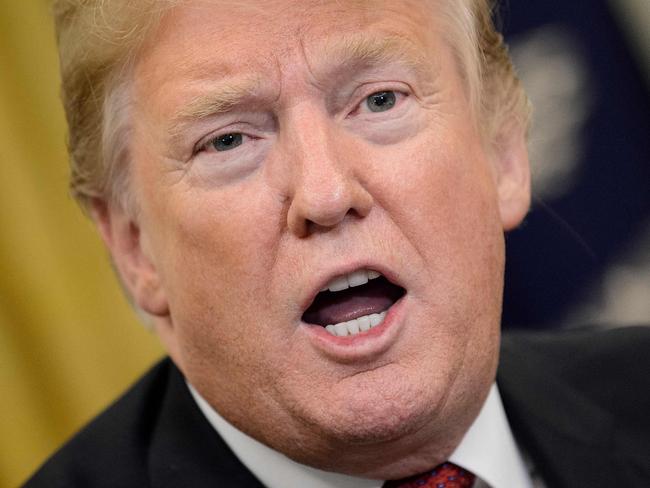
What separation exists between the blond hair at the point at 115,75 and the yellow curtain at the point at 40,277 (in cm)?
79

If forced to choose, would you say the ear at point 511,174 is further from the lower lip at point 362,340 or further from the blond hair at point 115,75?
the lower lip at point 362,340

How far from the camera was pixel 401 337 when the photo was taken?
4.98 feet

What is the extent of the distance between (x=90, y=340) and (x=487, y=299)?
145 cm

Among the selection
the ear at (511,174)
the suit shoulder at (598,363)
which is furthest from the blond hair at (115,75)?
the suit shoulder at (598,363)

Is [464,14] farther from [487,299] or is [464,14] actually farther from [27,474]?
[27,474]

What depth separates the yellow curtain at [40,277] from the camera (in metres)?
2.65

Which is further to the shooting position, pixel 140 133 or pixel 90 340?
pixel 90 340

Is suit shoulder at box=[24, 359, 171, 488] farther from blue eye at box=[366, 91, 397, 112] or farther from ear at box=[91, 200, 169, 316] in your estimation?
blue eye at box=[366, 91, 397, 112]

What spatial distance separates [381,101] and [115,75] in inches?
16.7

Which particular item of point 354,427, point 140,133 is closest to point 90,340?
point 140,133

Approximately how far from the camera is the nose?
1.45m

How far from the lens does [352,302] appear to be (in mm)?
1580

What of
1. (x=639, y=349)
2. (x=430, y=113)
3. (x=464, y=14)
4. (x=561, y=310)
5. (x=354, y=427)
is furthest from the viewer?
(x=561, y=310)

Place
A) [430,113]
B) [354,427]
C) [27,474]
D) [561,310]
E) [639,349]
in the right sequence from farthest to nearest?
[561,310], [27,474], [639,349], [430,113], [354,427]
